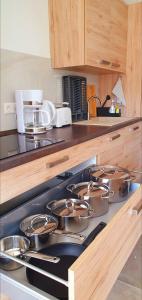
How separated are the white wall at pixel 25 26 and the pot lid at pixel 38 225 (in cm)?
95

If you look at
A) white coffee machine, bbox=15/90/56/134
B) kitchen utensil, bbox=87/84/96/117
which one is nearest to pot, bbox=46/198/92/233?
white coffee machine, bbox=15/90/56/134

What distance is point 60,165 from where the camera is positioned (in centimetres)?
103

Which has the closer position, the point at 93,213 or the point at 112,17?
the point at 93,213

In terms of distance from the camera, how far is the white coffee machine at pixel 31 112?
129cm

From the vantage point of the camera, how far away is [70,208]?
42.1 inches

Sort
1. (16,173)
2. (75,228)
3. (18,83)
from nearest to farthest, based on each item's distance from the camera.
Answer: (16,173) → (75,228) → (18,83)

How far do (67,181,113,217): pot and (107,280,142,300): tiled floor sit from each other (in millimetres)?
568

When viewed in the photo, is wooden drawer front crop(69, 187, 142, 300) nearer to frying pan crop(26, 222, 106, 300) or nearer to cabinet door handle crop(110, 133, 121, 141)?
frying pan crop(26, 222, 106, 300)

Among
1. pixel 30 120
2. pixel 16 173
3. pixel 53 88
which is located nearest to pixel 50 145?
pixel 16 173

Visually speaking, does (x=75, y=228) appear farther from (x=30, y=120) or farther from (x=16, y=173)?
(x=30, y=120)

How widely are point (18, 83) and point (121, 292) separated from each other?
1.36 metres

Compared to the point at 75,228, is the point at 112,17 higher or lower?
higher

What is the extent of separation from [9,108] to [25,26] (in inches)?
20.7

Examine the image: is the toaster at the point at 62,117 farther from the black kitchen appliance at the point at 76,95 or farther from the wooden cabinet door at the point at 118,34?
the wooden cabinet door at the point at 118,34
